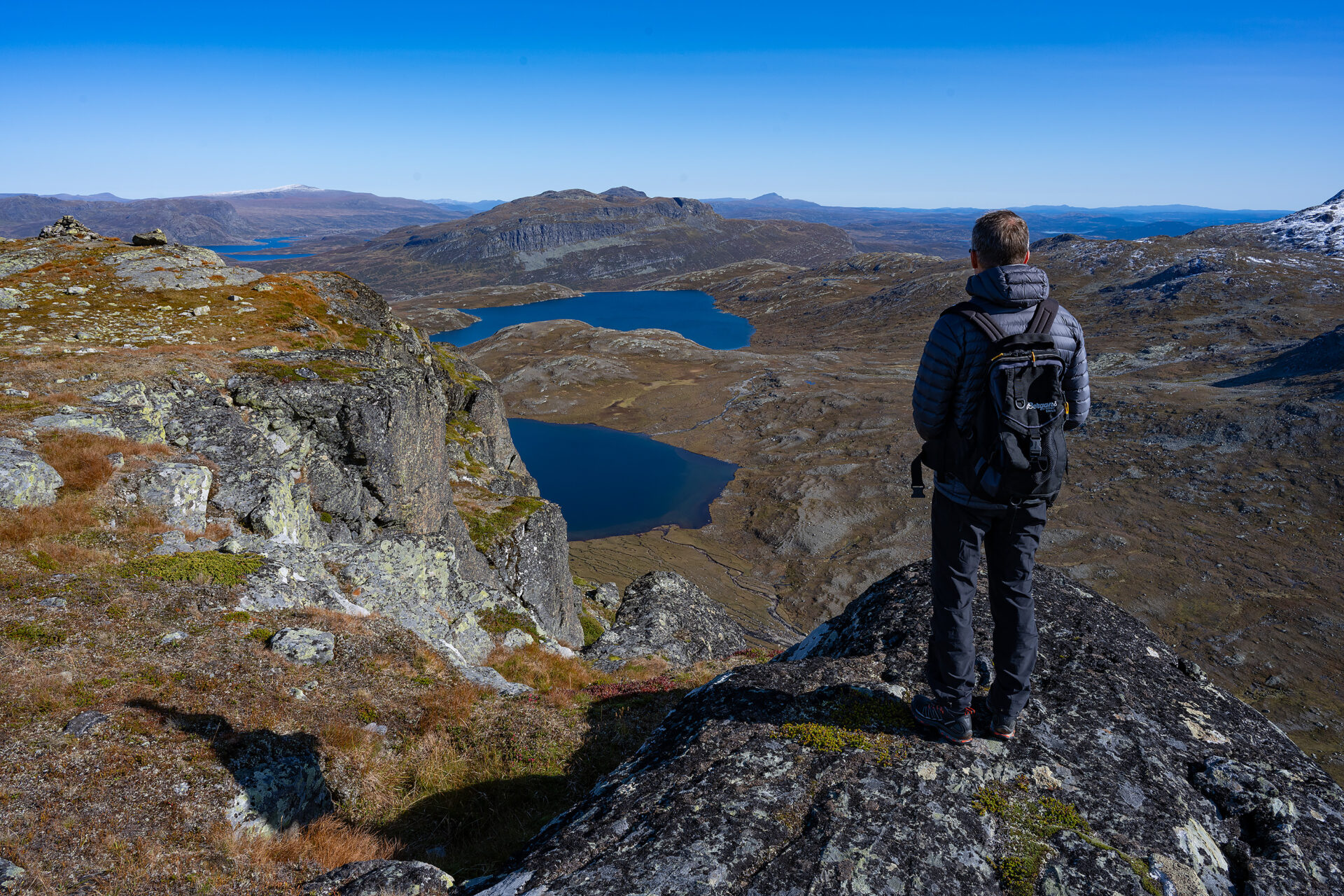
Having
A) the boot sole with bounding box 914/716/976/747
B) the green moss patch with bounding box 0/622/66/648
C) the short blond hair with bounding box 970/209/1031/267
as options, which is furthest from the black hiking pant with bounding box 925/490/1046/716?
the green moss patch with bounding box 0/622/66/648

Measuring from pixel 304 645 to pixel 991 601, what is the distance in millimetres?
10671

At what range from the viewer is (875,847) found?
5156 mm

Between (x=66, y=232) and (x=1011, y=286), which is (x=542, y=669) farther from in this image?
(x=66, y=232)

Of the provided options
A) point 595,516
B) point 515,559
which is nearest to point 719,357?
point 595,516

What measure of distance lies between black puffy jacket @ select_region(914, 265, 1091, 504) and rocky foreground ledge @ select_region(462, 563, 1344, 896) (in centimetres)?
268

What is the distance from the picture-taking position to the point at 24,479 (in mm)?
13461

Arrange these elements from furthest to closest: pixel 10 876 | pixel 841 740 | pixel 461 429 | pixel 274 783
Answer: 1. pixel 461 429
2. pixel 274 783
3. pixel 841 740
4. pixel 10 876

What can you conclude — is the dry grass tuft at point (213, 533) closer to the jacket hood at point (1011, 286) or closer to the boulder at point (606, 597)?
the jacket hood at point (1011, 286)

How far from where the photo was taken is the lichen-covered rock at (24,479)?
13094 millimetres

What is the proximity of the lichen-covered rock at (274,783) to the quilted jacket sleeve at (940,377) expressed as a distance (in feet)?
28.1

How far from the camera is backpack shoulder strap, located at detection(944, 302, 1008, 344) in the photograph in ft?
19.1

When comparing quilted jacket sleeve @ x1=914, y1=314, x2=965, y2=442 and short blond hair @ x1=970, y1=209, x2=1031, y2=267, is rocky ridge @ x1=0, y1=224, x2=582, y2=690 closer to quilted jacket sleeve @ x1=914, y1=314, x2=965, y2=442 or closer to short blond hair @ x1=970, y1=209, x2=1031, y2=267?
quilted jacket sleeve @ x1=914, y1=314, x2=965, y2=442

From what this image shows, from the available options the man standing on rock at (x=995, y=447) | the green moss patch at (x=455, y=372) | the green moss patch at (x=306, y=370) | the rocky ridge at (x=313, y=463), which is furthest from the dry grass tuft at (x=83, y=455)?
the green moss patch at (x=455, y=372)

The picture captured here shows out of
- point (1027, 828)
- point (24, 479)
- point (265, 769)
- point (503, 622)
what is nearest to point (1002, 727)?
point (1027, 828)
